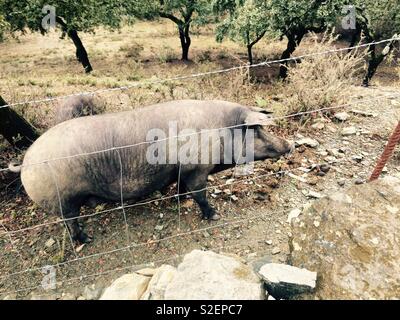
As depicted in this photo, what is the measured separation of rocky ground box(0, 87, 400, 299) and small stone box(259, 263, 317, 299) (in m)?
0.76

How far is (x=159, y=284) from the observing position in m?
2.91

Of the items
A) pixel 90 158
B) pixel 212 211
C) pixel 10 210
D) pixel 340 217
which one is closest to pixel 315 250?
pixel 340 217

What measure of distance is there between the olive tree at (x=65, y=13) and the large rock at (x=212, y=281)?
36.0 ft

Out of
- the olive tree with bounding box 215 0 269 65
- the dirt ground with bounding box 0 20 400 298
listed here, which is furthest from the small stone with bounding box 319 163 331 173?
the olive tree with bounding box 215 0 269 65

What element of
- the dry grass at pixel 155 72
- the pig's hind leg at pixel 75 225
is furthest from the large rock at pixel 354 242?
the dry grass at pixel 155 72

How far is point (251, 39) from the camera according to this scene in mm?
16266

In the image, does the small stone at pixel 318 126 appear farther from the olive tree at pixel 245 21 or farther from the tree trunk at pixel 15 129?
the olive tree at pixel 245 21

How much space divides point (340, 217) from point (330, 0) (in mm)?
10889

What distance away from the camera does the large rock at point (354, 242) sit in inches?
111

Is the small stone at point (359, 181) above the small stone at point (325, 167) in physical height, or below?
below

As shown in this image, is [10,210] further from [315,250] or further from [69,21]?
[69,21]

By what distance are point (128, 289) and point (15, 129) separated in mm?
3981

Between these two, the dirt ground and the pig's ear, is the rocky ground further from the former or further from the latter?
the pig's ear

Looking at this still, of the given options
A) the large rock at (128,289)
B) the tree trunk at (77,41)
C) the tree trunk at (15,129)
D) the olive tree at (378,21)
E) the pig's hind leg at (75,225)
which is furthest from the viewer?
the tree trunk at (77,41)
